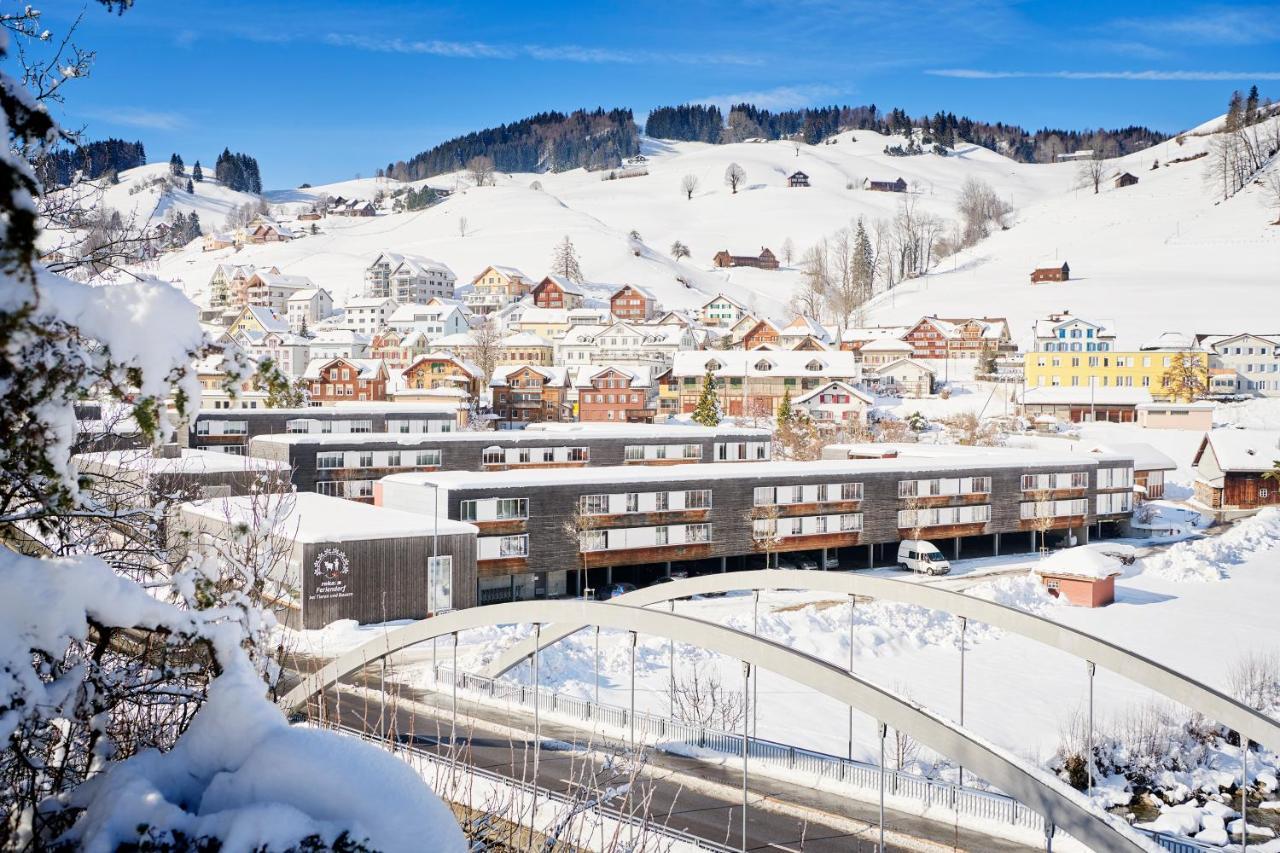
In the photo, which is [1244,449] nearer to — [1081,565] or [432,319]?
[1081,565]

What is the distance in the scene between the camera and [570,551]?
3875 centimetres

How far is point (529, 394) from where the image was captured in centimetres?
8294

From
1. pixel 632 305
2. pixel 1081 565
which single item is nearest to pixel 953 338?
pixel 632 305

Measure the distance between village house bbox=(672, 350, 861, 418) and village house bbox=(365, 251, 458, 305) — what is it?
219 ft

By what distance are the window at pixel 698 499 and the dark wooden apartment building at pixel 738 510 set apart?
0.14 ft

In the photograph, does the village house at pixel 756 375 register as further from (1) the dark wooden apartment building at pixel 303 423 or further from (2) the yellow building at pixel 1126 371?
(1) the dark wooden apartment building at pixel 303 423

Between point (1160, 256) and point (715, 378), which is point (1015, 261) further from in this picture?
point (715, 378)

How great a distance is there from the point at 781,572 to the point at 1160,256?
13927 centimetres

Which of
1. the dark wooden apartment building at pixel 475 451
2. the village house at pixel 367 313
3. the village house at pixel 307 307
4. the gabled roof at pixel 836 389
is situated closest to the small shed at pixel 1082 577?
the dark wooden apartment building at pixel 475 451

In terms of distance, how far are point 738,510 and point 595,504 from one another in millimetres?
6711

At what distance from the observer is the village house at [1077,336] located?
297 ft

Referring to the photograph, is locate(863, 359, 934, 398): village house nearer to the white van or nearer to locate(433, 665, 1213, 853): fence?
the white van

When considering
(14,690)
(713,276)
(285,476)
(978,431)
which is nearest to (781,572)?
(14,690)

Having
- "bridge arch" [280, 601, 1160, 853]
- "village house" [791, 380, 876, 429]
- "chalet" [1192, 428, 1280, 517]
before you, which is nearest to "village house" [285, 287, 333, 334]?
"village house" [791, 380, 876, 429]
